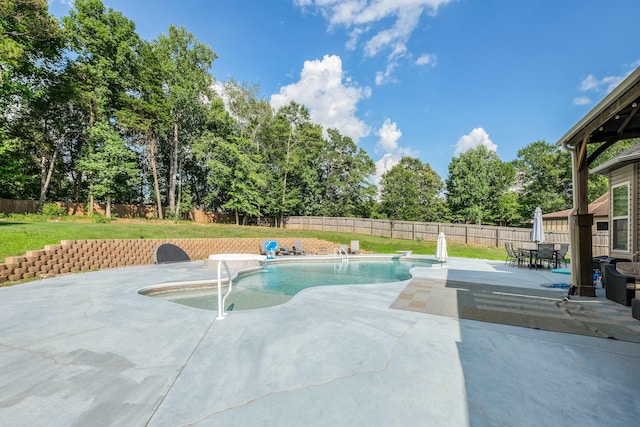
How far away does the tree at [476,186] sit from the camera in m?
27.0

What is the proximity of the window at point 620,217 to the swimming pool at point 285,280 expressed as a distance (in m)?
5.45

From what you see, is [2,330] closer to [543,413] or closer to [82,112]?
[543,413]

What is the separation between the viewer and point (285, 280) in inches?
332

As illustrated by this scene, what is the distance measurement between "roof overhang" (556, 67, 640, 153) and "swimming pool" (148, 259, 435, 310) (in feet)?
16.8

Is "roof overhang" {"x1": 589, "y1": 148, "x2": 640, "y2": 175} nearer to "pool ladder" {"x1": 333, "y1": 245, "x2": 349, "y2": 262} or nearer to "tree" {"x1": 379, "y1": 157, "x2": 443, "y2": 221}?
"pool ladder" {"x1": 333, "y1": 245, "x2": 349, "y2": 262}

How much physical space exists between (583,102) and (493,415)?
1302 inches

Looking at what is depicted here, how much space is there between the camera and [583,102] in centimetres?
2425

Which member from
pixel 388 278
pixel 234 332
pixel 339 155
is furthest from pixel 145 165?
pixel 234 332

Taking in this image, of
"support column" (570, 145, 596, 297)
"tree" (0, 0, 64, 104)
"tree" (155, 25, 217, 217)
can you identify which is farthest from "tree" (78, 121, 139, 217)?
"support column" (570, 145, 596, 297)

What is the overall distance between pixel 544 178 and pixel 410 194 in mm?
13558

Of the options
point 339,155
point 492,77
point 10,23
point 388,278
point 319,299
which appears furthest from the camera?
point 339,155

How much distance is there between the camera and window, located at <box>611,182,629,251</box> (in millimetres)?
7379

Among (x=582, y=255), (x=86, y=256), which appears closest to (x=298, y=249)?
(x=86, y=256)

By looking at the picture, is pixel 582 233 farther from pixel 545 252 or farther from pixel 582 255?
pixel 545 252
